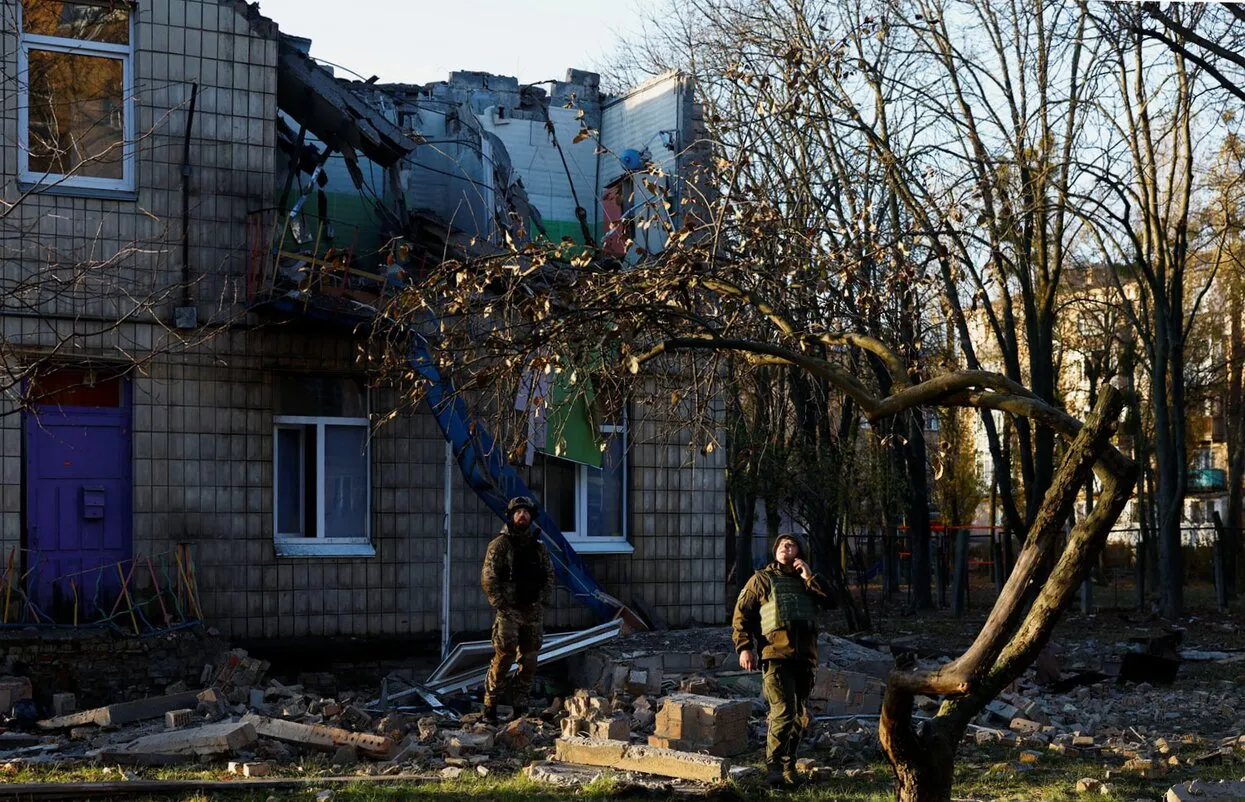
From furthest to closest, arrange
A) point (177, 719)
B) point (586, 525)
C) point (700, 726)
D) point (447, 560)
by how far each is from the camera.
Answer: point (586, 525), point (447, 560), point (177, 719), point (700, 726)

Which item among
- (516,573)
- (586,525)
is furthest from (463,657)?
(586,525)

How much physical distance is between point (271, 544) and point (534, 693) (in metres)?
3.24

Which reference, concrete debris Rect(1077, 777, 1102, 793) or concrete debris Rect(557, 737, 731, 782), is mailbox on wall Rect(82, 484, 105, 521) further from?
concrete debris Rect(1077, 777, 1102, 793)

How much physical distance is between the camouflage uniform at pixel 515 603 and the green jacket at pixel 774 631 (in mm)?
3127

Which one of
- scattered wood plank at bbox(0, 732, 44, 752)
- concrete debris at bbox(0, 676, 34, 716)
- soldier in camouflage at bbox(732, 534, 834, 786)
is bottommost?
scattered wood plank at bbox(0, 732, 44, 752)

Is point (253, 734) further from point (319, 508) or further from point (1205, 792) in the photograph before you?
point (1205, 792)

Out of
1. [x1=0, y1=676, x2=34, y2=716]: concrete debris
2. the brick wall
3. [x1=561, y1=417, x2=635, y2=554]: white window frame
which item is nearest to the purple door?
the brick wall

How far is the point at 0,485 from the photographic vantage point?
1384cm

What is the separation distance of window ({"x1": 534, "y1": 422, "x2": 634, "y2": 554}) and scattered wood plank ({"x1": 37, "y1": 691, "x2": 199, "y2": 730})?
532 centimetres

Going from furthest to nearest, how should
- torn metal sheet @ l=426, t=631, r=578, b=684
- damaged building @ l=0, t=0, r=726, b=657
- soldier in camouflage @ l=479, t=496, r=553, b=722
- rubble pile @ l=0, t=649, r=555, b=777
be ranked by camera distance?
torn metal sheet @ l=426, t=631, r=578, b=684, damaged building @ l=0, t=0, r=726, b=657, soldier in camouflage @ l=479, t=496, r=553, b=722, rubble pile @ l=0, t=649, r=555, b=777

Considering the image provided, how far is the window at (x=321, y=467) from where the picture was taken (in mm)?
15383

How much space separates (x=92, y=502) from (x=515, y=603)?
4601mm

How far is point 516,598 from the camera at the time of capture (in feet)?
43.0

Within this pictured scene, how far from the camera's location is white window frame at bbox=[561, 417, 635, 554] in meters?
16.8
